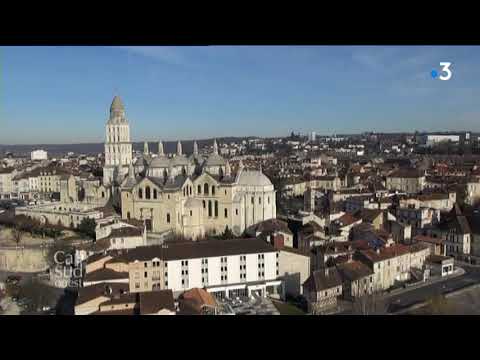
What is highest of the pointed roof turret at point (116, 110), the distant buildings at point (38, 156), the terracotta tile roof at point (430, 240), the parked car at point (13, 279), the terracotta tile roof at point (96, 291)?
the pointed roof turret at point (116, 110)

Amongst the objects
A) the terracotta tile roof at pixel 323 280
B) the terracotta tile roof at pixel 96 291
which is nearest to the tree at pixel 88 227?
the terracotta tile roof at pixel 96 291

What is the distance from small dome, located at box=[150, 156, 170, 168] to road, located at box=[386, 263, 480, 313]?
5293 millimetres

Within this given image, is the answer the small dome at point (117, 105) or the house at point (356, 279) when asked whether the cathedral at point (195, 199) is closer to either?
the small dome at point (117, 105)

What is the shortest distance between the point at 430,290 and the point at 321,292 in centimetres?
175

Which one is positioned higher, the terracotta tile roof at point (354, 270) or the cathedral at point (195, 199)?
the cathedral at point (195, 199)

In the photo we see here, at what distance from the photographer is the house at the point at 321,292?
221 inches

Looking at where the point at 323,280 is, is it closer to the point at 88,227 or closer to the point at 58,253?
the point at 58,253

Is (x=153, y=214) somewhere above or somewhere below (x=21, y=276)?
above

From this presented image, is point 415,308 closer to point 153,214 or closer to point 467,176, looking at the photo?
point 153,214

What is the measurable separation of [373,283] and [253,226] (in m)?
3.23

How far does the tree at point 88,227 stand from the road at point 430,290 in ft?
17.7
